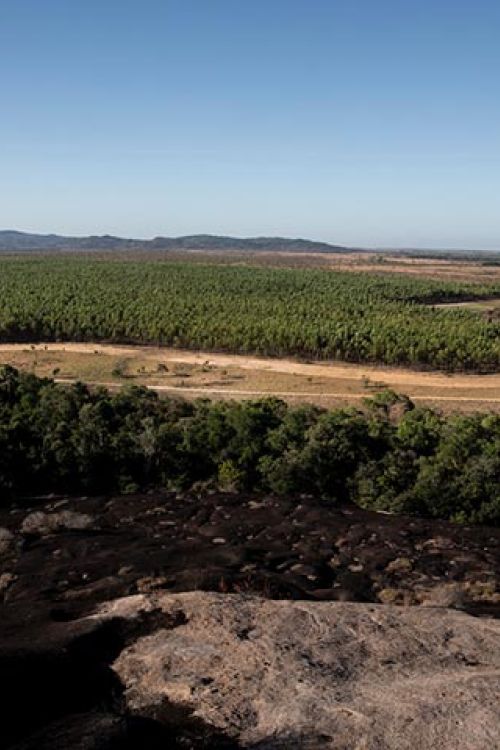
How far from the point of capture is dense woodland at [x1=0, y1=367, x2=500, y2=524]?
128 feet

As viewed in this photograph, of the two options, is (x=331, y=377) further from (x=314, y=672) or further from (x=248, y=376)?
(x=314, y=672)

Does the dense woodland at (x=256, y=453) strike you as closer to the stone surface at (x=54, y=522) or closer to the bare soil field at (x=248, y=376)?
the stone surface at (x=54, y=522)

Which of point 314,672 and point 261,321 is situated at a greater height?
point 261,321

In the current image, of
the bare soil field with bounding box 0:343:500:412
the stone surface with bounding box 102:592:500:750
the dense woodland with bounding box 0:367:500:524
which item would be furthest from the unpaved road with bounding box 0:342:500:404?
the stone surface with bounding box 102:592:500:750

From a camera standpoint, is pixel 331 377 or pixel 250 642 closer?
pixel 250 642

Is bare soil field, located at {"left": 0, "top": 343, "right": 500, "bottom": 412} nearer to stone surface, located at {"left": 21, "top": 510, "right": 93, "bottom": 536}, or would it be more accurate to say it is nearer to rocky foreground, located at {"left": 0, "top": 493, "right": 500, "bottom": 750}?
stone surface, located at {"left": 21, "top": 510, "right": 93, "bottom": 536}

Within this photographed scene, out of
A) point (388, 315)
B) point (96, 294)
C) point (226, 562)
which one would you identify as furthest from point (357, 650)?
point (96, 294)

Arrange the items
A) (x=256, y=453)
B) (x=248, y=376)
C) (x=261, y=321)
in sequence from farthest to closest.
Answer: (x=261, y=321) → (x=248, y=376) → (x=256, y=453)

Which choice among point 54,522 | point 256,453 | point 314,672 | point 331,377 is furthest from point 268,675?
point 331,377

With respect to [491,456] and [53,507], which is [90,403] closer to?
[53,507]

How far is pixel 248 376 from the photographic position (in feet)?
217

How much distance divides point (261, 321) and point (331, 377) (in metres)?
22.0

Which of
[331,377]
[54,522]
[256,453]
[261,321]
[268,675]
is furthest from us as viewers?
[261,321]

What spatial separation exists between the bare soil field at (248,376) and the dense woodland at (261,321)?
2.14 metres
